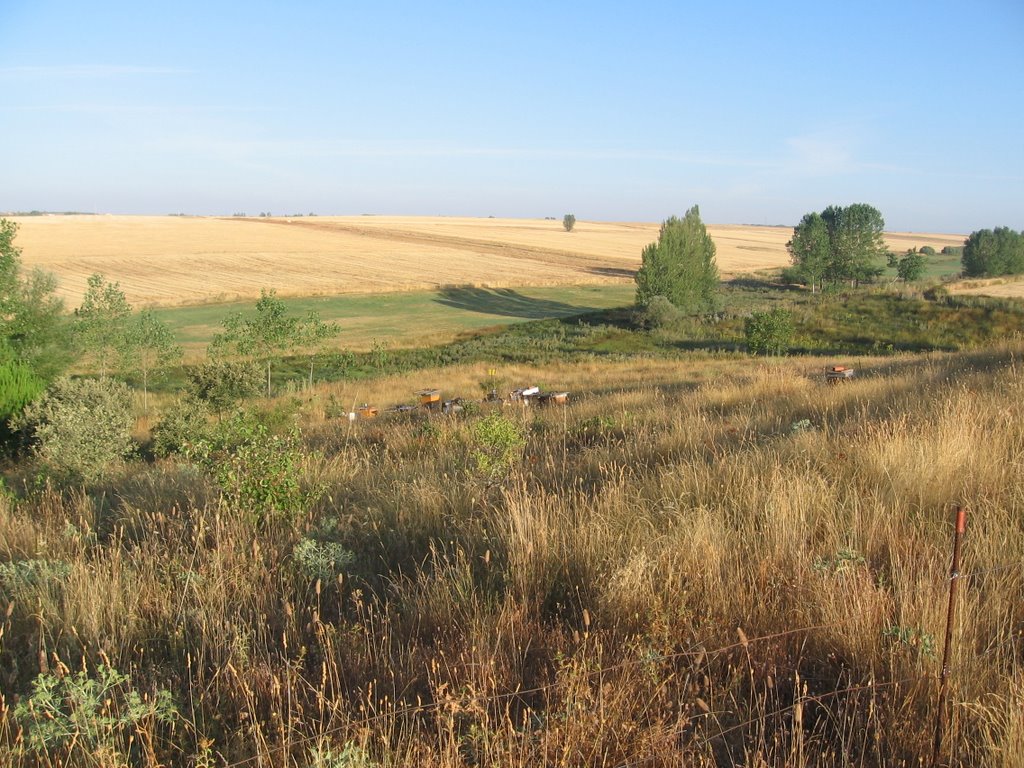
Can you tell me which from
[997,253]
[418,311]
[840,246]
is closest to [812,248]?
[840,246]

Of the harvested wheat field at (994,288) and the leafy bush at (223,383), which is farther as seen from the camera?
the harvested wheat field at (994,288)

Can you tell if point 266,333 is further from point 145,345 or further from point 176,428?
point 176,428

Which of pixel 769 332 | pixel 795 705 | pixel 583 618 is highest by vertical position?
pixel 795 705

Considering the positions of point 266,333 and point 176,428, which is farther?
point 266,333

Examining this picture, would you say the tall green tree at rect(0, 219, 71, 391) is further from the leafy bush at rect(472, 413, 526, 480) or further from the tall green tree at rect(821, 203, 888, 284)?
the tall green tree at rect(821, 203, 888, 284)

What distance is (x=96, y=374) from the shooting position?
103 feet

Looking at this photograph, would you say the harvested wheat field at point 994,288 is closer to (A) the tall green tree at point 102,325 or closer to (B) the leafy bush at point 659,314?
(B) the leafy bush at point 659,314

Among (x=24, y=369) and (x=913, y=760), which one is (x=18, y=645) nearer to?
(x=913, y=760)

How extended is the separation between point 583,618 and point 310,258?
86.3m

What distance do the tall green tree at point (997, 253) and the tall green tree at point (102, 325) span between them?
79343 mm

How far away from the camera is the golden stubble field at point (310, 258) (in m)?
68.1

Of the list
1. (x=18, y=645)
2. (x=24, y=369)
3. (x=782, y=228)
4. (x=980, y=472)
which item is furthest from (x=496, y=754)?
(x=782, y=228)

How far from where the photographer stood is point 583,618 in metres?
2.86

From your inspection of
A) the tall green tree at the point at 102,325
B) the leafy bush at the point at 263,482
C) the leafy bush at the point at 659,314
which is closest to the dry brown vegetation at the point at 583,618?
the leafy bush at the point at 263,482
